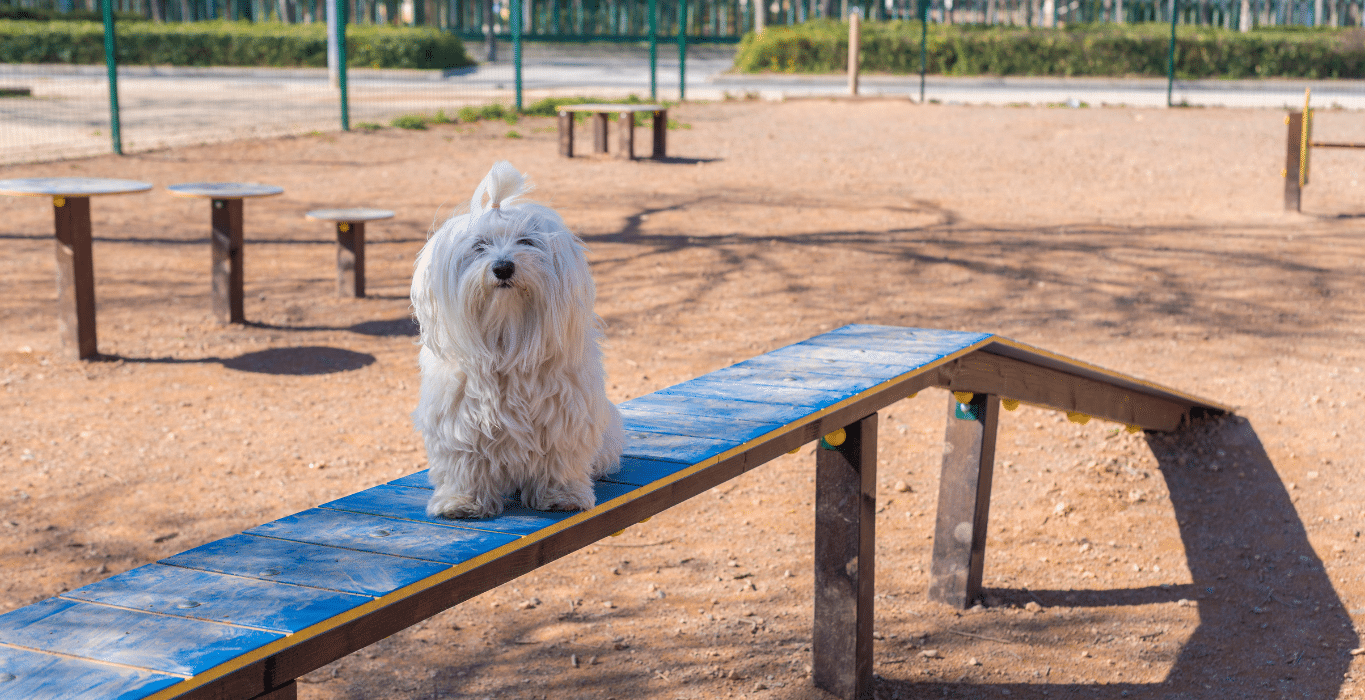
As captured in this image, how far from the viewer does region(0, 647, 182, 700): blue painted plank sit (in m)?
1.83

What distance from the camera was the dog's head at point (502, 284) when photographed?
2477mm

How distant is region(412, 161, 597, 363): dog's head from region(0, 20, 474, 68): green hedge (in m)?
A: 24.0

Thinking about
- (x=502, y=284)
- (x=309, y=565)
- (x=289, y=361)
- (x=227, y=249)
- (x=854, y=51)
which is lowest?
(x=289, y=361)

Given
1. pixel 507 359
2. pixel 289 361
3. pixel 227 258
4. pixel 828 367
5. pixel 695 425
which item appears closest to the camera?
pixel 507 359

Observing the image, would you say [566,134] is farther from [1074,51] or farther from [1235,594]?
[1074,51]

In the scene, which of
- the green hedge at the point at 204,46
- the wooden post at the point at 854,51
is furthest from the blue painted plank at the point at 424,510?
the green hedge at the point at 204,46

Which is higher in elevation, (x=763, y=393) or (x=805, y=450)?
(x=763, y=393)

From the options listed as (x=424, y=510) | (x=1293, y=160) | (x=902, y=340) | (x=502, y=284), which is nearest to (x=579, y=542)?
(x=424, y=510)

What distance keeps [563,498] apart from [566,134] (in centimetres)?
1145

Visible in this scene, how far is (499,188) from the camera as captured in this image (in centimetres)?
261

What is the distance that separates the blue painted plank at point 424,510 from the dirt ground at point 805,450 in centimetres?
103

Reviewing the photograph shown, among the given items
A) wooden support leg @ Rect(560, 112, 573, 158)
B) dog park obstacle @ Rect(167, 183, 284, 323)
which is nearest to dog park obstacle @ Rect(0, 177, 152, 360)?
dog park obstacle @ Rect(167, 183, 284, 323)

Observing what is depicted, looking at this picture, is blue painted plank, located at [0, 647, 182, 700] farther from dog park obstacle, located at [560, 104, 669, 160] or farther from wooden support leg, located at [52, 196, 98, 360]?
dog park obstacle, located at [560, 104, 669, 160]

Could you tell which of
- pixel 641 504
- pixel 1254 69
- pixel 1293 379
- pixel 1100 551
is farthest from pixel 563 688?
pixel 1254 69
